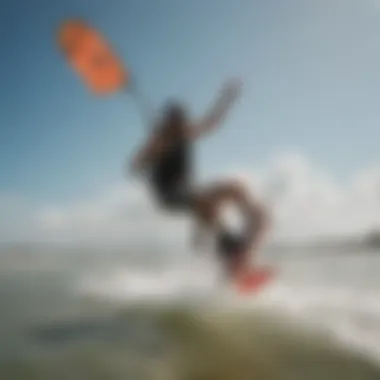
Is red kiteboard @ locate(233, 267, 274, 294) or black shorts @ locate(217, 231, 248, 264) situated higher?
black shorts @ locate(217, 231, 248, 264)

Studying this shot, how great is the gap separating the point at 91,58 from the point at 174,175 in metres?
0.91

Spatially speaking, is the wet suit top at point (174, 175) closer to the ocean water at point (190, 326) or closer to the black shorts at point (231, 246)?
the black shorts at point (231, 246)

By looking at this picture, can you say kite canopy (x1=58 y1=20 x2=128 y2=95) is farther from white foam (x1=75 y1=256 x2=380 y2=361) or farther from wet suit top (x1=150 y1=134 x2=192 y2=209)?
white foam (x1=75 y1=256 x2=380 y2=361)

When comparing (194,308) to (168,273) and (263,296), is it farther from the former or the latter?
(168,273)

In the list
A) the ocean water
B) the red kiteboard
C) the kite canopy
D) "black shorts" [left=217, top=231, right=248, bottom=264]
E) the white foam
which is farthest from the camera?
the white foam

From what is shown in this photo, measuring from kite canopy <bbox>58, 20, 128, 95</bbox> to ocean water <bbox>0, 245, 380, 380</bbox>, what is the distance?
1.46 metres

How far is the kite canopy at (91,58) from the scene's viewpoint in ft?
13.0

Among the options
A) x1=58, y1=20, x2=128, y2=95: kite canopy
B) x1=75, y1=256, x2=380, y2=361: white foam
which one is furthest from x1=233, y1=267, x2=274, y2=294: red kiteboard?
x1=58, y1=20, x2=128, y2=95: kite canopy

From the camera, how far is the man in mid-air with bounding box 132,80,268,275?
4.11 metres

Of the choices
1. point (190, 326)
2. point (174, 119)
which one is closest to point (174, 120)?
point (174, 119)

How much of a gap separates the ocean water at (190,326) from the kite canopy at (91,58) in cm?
146

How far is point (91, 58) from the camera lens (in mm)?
4023

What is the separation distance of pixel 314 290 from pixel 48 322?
3.15 m

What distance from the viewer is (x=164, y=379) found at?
171 inches
